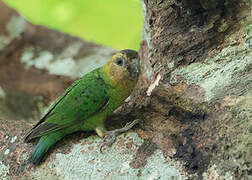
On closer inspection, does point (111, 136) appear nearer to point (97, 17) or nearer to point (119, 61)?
point (119, 61)

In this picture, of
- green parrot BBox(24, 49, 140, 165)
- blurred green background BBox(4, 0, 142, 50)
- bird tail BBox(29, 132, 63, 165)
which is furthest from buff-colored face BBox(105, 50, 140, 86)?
blurred green background BBox(4, 0, 142, 50)

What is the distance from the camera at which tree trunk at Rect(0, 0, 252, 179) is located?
7.18 feet

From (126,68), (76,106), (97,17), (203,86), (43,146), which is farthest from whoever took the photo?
(97,17)

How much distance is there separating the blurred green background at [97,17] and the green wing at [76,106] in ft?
11.9

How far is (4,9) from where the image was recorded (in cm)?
492

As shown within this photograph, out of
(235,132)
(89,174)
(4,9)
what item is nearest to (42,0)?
(4,9)

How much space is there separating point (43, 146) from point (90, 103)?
2.19ft

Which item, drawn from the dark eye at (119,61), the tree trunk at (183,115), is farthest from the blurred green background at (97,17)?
the tree trunk at (183,115)

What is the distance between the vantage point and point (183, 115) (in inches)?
102

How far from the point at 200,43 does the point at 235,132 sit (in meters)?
0.96

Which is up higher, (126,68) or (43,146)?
(43,146)

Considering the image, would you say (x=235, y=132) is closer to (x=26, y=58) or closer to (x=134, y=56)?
(x=134, y=56)

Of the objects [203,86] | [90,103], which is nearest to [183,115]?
[203,86]

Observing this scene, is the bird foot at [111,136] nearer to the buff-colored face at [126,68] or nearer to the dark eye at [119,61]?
the buff-colored face at [126,68]
